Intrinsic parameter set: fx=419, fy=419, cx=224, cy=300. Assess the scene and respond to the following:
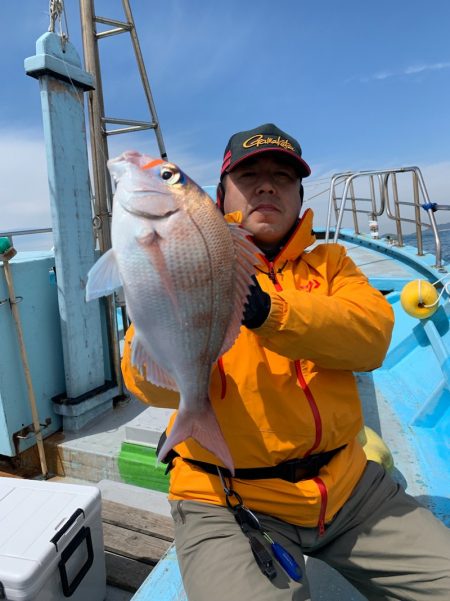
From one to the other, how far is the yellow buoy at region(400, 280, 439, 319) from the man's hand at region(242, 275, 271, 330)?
3.82 meters

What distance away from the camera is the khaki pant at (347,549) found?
159 cm

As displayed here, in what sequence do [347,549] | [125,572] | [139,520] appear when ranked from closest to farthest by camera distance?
[347,549] → [125,572] → [139,520]

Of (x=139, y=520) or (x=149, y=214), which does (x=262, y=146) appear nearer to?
(x=149, y=214)

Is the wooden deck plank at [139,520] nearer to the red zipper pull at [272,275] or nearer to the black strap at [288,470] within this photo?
the black strap at [288,470]

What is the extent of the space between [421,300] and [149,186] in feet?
13.6

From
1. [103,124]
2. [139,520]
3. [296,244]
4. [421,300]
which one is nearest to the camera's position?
[296,244]

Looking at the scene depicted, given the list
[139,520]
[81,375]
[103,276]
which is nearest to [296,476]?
[103,276]

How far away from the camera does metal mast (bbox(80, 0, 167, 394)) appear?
4.56m

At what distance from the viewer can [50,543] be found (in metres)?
1.97

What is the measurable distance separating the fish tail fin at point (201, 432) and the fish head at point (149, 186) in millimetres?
719

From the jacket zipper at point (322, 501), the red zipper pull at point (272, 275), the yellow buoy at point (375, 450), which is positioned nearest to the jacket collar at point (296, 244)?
the red zipper pull at point (272, 275)

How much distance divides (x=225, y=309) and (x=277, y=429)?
64 cm

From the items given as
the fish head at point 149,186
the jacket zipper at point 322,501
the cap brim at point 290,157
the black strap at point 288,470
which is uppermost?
the cap brim at point 290,157

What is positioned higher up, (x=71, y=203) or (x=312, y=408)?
(x=71, y=203)
